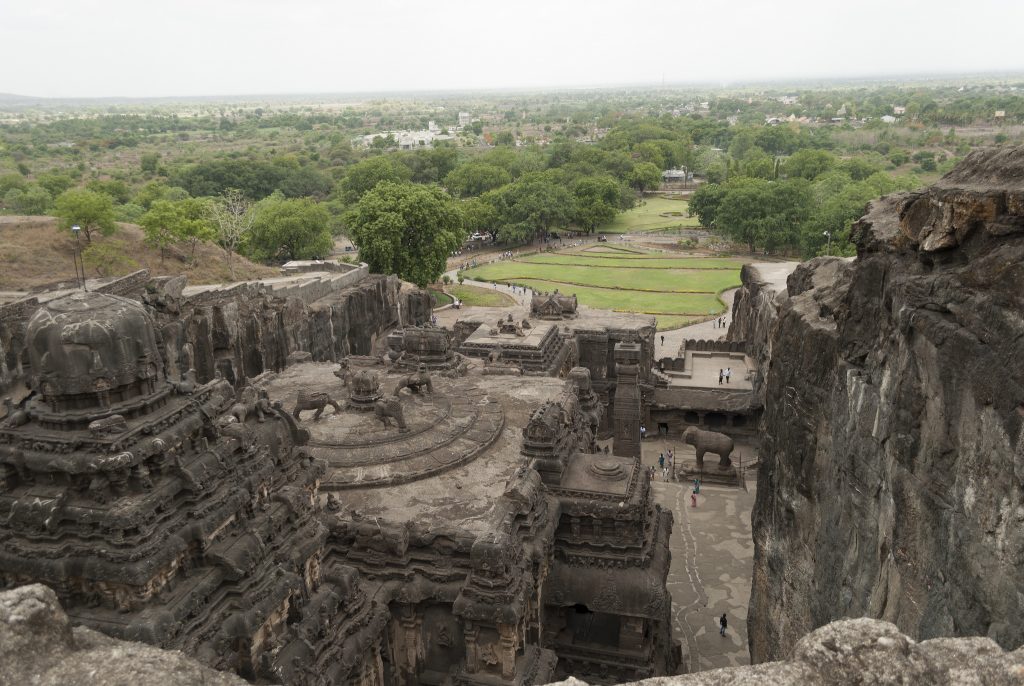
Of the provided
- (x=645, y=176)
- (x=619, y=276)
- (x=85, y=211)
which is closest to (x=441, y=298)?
(x=619, y=276)

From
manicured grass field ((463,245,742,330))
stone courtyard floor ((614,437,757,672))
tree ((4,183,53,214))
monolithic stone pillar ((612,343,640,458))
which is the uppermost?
tree ((4,183,53,214))

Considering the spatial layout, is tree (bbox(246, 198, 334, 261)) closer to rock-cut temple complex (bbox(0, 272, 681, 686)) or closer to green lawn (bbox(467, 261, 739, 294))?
green lawn (bbox(467, 261, 739, 294))

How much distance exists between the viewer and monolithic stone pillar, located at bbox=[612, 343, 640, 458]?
105ft

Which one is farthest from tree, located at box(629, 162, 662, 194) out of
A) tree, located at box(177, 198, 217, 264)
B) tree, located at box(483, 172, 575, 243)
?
tree, located at box(177, 198, 217, 264)

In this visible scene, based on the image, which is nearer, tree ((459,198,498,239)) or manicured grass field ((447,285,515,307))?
manicured grass field ((447,285,515,307))

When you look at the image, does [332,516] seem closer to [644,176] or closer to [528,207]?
[528,207]

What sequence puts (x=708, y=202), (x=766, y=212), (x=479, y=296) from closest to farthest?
(x=479, y=296)
(x=766, y=212)
(x=708, y=202)

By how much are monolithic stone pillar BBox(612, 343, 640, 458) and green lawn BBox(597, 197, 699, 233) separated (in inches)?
3157

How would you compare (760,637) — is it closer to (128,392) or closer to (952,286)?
(952,286)

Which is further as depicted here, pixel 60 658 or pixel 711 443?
pixel 711 443

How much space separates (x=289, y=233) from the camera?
241 feet

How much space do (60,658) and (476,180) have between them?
119m

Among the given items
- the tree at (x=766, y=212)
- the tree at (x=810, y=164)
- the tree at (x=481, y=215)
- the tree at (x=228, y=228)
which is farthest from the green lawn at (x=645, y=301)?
the tree at (x=810, y=164)

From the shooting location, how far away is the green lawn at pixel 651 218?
111 metres
